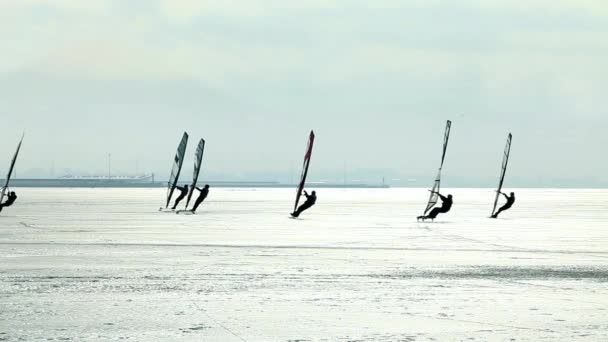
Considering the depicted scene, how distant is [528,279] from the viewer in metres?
18.6

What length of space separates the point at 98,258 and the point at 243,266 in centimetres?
395

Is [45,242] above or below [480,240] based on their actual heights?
below

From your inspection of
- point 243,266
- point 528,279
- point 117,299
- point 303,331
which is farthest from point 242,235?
point 303,331

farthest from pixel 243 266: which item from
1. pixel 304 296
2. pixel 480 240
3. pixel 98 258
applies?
pixel 480 240

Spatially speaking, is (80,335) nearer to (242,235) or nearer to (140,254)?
(140,254)

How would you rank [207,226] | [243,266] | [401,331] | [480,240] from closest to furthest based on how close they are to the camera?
1. [401,331]
2. [243,266]
3. [480,240]
4. [207,226]

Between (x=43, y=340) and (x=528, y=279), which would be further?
(x=528, y=279)

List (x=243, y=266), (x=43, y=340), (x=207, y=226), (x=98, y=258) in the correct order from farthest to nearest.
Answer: (x=207, y=226) → (x=98, y=258) → (x=243, y=266) → (x=43, y=340)

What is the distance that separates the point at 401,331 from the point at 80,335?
3.69 metres

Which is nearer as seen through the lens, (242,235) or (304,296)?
(304,296)

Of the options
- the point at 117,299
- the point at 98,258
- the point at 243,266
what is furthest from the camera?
the point at 98,258

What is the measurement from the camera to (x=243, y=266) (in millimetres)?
21016

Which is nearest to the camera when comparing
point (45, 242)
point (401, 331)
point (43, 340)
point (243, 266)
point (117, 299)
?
point (43, 340)

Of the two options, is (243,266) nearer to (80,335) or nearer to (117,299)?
(117,299)
